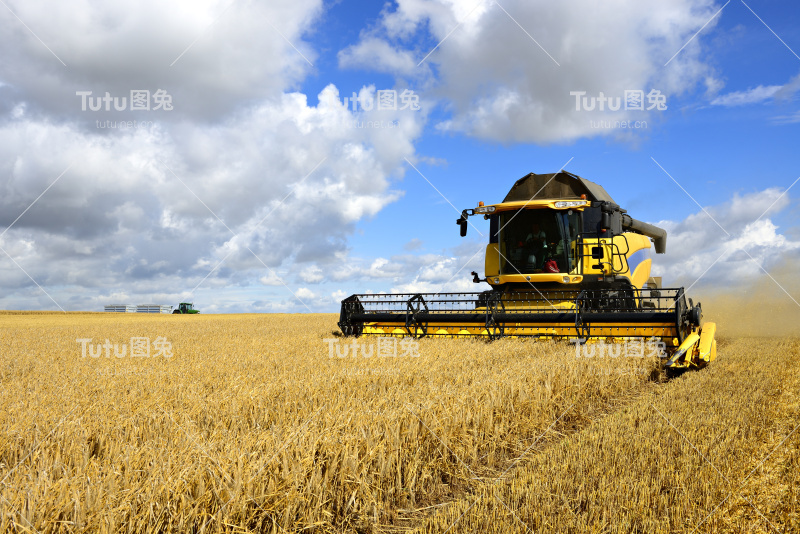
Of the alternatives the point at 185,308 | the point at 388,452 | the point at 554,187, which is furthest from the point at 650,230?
A: the point at 185,308

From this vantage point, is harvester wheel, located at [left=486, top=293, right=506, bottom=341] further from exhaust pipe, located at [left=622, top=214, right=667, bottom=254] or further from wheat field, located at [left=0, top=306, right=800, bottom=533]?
exhaust pipe, located at [left=622, top=214, right=667, bottom=254]

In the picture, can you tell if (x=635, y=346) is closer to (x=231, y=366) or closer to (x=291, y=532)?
(x=231, y=366)

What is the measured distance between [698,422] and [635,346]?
12.9 ft

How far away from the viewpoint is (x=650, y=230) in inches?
553

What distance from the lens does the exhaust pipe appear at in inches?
487

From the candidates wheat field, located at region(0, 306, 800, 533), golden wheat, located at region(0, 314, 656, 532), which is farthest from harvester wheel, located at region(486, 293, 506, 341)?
wheat field, located at region(0, 306, 800, 533)

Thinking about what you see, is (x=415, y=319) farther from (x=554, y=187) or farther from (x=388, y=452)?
(x=388, y=452)

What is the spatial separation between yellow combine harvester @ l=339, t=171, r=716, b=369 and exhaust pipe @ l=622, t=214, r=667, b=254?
0.75 meters

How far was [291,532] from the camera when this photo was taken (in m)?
2.58

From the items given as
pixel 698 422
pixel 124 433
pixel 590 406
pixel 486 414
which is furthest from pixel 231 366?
pixel 698 422

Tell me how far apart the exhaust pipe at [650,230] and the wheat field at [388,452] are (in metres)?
6.68

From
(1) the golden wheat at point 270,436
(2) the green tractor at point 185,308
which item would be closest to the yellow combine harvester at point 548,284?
(1) the golden wheat at point 270,436

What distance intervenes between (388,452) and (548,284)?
7704 millimetres

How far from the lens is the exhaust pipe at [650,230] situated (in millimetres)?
12359
